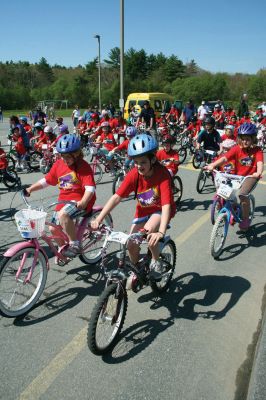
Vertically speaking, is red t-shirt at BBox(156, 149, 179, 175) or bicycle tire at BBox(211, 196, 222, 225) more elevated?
red t-shirt at BBox(156, 149, 179, 175)

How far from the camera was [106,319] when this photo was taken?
3434 mm

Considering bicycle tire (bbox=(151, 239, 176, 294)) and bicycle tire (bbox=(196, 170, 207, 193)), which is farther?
bicycle tire (bbox=(196, 170, 207, 193))

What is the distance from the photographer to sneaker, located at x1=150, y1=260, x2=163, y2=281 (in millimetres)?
4039

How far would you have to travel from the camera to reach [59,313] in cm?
416

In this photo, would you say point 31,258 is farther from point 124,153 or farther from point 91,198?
point 124,153

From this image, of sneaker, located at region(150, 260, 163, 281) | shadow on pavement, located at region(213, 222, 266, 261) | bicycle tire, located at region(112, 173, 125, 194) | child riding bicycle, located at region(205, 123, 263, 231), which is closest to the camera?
sneaker, located at region(150, 260, 163, 281)

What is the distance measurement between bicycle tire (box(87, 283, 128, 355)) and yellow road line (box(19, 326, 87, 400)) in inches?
10.8

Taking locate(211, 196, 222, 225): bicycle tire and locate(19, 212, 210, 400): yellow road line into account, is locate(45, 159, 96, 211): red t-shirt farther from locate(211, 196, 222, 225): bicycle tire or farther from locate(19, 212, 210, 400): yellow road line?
locate(211, 196, 222, 225): bicycle tire

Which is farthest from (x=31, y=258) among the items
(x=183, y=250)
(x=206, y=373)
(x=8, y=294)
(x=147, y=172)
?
(x=183, y=250)

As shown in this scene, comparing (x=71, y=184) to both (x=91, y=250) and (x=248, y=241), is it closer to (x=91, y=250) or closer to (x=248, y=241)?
(x=91, y=250)

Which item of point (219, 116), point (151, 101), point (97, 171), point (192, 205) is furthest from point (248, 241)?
point (151, 101)

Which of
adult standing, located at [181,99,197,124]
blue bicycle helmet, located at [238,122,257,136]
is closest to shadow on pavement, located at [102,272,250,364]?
blue bicycle helmet, located at [238,122,257,136]

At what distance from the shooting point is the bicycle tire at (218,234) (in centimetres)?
551

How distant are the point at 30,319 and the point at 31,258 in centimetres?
66
